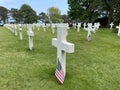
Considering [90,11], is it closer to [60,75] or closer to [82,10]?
[82,10]

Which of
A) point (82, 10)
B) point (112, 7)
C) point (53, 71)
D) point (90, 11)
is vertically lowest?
point (53, 71)

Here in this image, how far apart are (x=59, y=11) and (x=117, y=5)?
41084mm

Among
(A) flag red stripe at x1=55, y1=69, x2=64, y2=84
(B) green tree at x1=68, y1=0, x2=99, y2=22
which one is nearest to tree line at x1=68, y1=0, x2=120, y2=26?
(B) green tree at x1=68, y1=0, x2=99, y2=22

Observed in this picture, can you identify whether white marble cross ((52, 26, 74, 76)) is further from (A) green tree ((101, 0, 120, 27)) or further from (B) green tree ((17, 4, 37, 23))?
(B) green tree ((17, 4, 37, 23))

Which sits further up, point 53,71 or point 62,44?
point 62,44

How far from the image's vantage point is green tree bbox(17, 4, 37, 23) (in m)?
67.4

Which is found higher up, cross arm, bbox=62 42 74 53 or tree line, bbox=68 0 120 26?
tree line, bbox=68 0 120 26

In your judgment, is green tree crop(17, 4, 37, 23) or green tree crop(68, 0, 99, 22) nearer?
green tree crop(68, 0, 99, 22)

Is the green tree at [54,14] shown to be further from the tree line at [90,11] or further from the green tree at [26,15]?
the tree line at [90,11]

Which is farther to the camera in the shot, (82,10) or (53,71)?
(82,10)

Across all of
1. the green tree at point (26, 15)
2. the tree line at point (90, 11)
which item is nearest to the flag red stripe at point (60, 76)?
the tree line at point (90, 11)

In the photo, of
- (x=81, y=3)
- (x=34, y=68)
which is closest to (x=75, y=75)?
(x=34, y=68)

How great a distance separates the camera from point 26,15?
6762cm

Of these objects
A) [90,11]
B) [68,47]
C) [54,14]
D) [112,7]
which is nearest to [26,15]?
[54,14]
